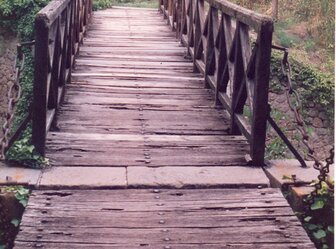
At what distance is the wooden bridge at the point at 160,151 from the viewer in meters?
3.37

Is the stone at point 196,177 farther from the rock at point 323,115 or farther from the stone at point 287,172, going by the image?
the rock at point 323,115

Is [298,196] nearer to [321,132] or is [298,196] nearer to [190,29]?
[190,29]

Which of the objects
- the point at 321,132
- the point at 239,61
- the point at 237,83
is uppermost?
the point at 239,61

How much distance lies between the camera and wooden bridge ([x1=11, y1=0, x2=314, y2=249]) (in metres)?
3.37

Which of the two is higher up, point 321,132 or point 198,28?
point 198,28

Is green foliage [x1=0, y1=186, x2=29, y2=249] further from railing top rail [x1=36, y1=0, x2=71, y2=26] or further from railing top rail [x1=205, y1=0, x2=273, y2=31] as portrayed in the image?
railing top rail [x1=205, y1=0, x2=273, y2=31]

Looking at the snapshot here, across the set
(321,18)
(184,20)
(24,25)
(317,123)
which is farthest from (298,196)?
(321,18)

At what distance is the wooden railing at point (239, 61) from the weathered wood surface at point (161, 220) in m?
0.67

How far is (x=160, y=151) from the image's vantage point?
4602 mm

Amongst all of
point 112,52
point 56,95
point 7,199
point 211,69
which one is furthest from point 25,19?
point 7,199

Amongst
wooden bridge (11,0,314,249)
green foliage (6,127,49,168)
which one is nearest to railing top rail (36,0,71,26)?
wooden bridge (11,0,314,249)

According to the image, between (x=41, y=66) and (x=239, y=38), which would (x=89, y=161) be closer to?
(x=41, y=66)

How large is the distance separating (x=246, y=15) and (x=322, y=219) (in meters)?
1.65

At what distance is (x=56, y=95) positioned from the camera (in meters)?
5.16
